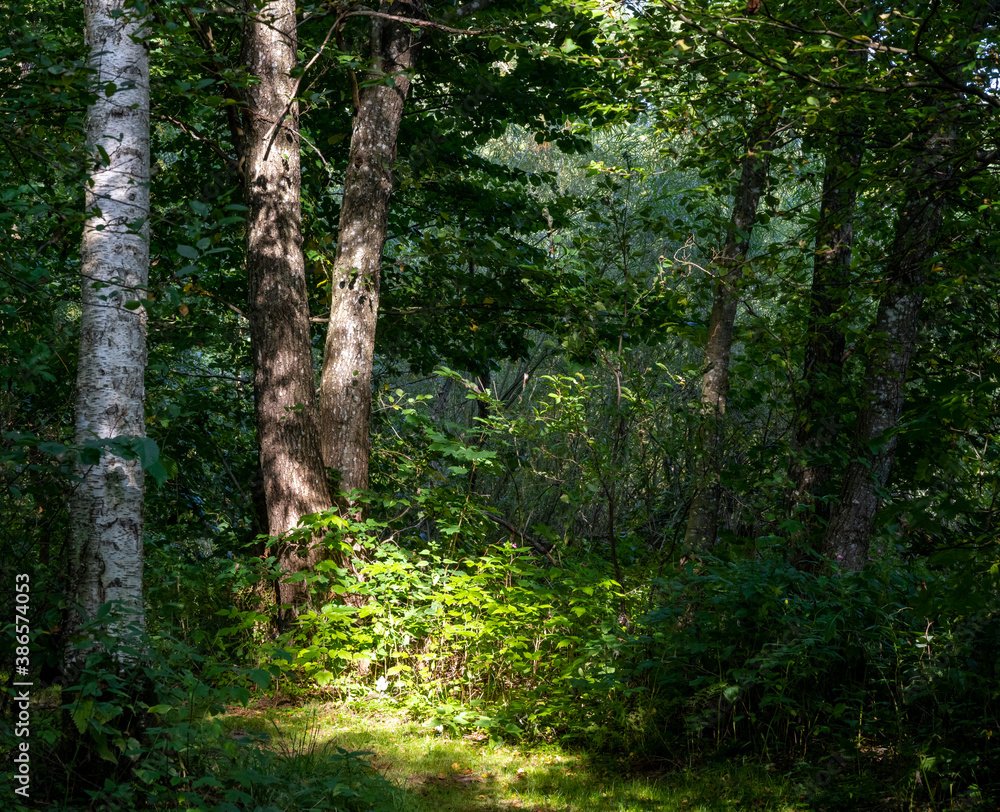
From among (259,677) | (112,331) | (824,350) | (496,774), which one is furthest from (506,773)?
(824,350)

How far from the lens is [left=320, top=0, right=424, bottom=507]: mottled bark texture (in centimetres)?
678

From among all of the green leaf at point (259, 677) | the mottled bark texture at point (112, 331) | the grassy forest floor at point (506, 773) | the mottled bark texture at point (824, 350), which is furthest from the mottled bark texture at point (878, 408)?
the mottled bark texture at point (112, 331)

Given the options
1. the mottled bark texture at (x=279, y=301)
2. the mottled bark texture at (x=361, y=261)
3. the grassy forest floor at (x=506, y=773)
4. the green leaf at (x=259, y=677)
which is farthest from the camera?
the mottled bark texture at (x=361, y=261)

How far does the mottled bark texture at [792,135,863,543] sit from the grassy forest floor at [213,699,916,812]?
274 centimetres

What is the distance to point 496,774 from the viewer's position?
4.81 meters

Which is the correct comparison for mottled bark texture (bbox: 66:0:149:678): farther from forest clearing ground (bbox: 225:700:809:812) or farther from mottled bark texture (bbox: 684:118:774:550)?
mottled bark texture (bbox: 684:118:774:550)

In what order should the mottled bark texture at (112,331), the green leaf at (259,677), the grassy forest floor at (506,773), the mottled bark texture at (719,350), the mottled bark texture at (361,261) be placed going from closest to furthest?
the green leaf at (259,677) < the mottled bark texture at (112,331) < the grassy forest floor at (506,773) < the mottled bark texture at (719,350) < the mottled bark texture at (361,261)

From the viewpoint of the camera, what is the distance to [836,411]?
7.30 meters

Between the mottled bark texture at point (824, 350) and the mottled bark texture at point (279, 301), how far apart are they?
4220mm

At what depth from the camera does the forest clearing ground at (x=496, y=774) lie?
14.0 ft

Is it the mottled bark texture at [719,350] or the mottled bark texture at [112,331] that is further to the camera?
the mottled bark texture at [719,350]

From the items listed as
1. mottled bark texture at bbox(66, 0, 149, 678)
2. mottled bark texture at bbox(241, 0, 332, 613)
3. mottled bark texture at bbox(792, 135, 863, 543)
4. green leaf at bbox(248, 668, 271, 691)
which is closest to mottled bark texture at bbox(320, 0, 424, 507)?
mottled bark texture at bbox(241, 0, 332, 613)

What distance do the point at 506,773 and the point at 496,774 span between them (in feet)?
0.22

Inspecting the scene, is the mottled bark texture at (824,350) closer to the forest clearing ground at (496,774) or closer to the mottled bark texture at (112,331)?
the forest clearing ground at (496,774)
